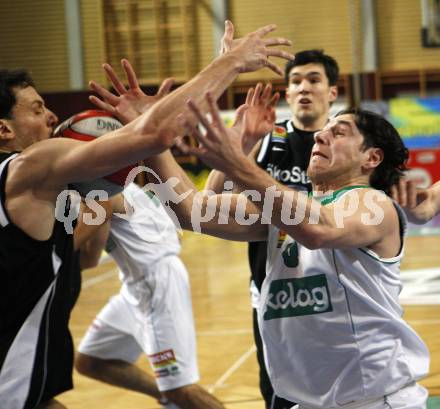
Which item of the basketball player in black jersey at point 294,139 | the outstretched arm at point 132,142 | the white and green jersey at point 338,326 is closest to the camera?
the outstretched arm at point 132,142

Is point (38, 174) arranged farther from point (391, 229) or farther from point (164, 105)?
point (391, 229)

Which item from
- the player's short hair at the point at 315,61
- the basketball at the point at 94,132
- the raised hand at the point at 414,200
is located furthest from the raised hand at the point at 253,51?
the player's short hair at the point at 315,61

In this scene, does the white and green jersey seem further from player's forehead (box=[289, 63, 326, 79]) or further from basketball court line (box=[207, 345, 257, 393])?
basketball court line (box=[207, 345, 257, 393])

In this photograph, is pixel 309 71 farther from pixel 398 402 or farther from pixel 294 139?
pixel 398 402

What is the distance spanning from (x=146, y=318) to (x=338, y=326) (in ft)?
7.89

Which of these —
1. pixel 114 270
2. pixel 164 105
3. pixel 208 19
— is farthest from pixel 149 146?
pixel 208 19

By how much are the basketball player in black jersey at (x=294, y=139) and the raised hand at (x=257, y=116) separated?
1.04 metres

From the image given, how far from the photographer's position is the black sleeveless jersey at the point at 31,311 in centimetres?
294

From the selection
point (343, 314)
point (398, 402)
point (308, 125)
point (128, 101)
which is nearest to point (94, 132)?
point (128, 101)

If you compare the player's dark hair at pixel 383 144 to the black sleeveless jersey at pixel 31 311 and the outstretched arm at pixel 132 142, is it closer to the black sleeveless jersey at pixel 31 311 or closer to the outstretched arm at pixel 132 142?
the outstretched arm at pixel 132 142


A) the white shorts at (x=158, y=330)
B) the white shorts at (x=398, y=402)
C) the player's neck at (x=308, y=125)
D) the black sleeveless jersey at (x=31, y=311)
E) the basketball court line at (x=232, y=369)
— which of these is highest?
the player's neck at (x=308, y=125)

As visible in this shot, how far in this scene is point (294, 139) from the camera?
16.0ft

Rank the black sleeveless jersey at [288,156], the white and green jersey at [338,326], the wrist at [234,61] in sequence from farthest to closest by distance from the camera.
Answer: the black sleeveless jersey at [288,156]
the white and green jersey at [338,326]
the wrist at [234,61]

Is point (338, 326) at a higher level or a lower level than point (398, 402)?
higher
